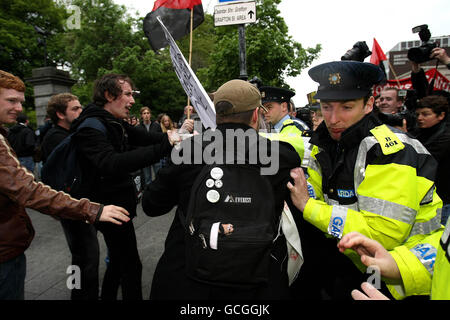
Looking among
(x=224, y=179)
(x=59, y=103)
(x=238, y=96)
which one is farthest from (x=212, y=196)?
(x=59, y=103)

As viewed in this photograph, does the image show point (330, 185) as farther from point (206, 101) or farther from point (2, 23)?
point (2, 23)

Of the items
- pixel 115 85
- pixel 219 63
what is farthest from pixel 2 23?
pixel 115 85

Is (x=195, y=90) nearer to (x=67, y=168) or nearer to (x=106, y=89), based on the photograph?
(x=106, y=89)

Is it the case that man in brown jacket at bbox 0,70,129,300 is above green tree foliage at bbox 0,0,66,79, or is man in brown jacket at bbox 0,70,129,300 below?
below

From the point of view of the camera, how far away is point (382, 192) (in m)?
1.44

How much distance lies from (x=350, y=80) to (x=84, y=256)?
2576mm

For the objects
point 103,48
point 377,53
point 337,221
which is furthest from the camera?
point 103,48

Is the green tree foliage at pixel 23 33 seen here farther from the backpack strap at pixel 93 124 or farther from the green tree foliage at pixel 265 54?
the backpack strap at pixel 93 124

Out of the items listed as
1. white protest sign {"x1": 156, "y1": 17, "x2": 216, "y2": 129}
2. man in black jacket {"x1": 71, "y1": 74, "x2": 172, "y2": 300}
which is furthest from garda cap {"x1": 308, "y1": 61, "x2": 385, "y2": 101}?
man in black jacket {"x1": 71, "y1": 74, "x2": 172, "y2": 300}

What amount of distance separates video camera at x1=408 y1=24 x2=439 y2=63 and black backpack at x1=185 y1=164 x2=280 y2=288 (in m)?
3.72

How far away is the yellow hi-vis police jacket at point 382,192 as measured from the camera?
4.66ft

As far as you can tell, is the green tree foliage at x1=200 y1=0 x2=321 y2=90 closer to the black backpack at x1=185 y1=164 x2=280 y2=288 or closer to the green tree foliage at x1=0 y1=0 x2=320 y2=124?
the green tree foliage at x1=0 y1=0 x2=320 y2=124

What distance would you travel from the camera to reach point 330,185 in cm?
183

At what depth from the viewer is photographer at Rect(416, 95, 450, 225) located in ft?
10.7
